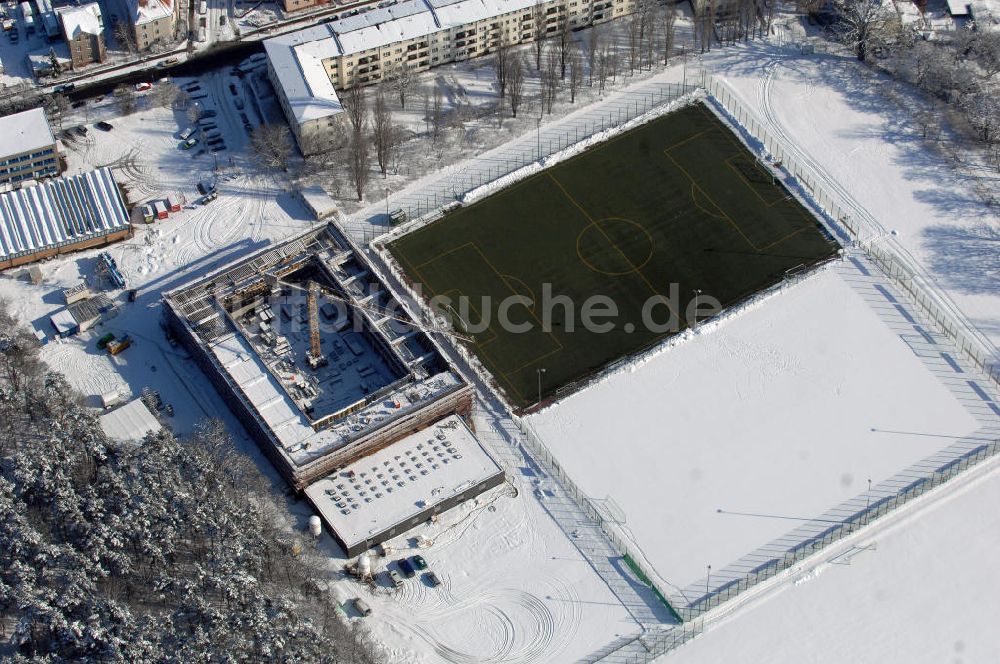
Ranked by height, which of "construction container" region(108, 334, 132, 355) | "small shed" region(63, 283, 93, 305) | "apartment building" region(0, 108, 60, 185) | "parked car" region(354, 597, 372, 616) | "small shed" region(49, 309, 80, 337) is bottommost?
"parked car" region(354, 597, 372, 616)

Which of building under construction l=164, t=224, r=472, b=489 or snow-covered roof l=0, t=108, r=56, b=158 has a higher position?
snow-covered roof l=0, t=108, r=56, b=158

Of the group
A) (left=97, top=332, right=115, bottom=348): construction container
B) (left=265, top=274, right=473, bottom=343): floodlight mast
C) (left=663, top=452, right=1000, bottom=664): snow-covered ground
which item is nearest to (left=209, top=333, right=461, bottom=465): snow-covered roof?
(left=265, top=274, right=473, bottom=343): floodlight mast

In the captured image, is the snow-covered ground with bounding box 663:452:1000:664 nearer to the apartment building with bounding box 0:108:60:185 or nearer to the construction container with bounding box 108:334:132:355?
the construction container with bounding box 108:334:132:355

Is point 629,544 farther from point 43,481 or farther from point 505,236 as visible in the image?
point 43,481

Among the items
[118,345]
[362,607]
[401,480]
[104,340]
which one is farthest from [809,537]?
[104,340]

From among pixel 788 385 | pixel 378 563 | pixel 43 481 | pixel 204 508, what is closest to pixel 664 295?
pixel 788 385

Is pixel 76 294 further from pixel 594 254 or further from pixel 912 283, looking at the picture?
pixel 912 283

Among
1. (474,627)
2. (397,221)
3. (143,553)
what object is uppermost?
(397,221)
